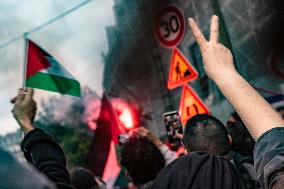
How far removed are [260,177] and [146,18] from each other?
10667mm

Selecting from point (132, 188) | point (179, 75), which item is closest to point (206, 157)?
point (132, 188)

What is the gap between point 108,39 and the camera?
14.0 m

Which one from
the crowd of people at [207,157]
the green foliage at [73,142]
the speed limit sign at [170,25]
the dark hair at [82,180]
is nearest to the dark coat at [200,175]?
the crowd of people at [207,157]

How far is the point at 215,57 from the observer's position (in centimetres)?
125

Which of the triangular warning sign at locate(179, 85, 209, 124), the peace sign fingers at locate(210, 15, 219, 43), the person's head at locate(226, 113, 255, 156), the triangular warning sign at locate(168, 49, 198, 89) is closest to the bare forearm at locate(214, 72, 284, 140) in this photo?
the peace sign fingers at locate(210, 15, 219, 43)

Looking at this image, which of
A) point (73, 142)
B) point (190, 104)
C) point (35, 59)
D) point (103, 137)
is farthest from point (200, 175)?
point (73, 142)

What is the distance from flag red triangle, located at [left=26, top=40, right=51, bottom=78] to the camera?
525 centimetres

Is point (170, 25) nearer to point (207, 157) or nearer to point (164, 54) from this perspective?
point (164, 54)

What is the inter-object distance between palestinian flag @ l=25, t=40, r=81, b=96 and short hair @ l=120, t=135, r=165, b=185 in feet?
8.91

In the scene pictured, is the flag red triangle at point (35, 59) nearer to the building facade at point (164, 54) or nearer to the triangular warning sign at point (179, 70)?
the triangular warning sign at point (179, 70)

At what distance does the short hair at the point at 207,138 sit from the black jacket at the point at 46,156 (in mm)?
972

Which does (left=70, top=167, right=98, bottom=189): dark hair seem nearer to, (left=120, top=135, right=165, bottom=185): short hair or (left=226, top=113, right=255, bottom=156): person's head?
(left=120, top=135, right=165, bottom=185): short hair

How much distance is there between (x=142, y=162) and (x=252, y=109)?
137 cm

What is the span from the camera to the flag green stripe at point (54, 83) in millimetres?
5078
